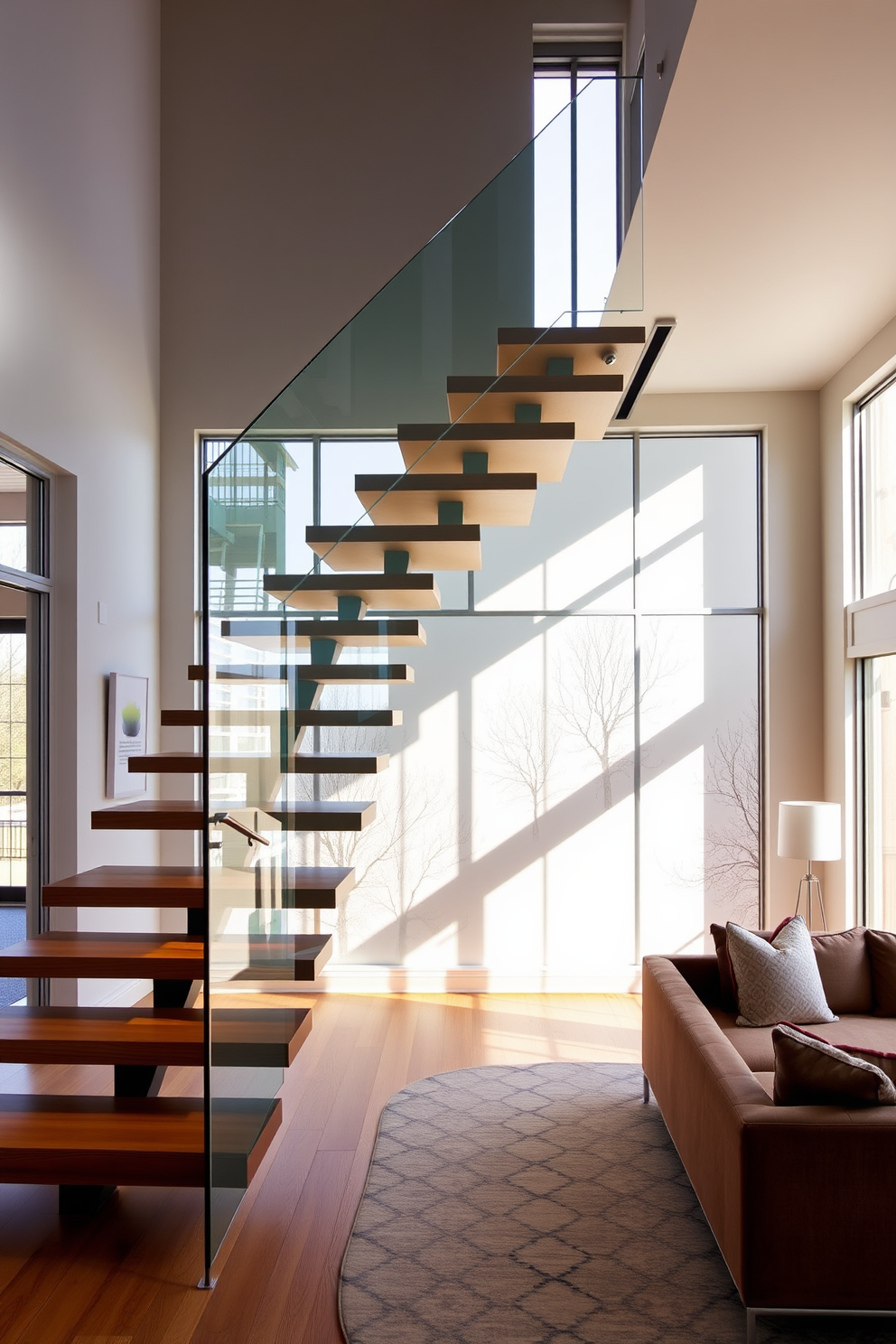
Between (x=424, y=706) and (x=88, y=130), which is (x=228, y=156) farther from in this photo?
(x=424, y=706)

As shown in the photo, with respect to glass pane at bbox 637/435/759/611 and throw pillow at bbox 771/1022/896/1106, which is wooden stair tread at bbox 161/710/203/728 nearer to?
throw pillow at bbox 771/1022/896/1106

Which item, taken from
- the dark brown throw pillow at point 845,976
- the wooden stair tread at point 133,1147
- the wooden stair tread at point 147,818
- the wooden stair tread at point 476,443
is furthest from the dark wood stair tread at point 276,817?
the dark brown throw pillow at point 845,976

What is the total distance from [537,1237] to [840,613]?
4.19 meters

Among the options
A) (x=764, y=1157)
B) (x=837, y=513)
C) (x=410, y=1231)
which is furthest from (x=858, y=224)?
(x=410, y=1231)

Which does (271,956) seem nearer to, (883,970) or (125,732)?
(125,732)

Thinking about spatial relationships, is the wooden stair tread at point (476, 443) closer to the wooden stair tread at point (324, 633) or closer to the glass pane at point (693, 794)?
the wooden stair tread at point (324, 633)

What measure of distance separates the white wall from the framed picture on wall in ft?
0.19

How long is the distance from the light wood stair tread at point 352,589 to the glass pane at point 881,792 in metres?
2.80

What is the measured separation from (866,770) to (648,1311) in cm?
391

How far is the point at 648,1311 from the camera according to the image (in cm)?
287

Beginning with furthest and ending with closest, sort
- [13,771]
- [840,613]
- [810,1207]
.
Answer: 1. [840,613]
2. [13,771]
3. [810,1207]

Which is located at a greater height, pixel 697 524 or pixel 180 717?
pixel 697 524

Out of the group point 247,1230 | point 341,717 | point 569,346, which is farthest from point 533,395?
point 247,1230

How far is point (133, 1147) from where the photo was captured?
10.4 feet
